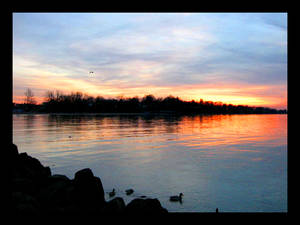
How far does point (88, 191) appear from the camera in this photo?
5.67 meters

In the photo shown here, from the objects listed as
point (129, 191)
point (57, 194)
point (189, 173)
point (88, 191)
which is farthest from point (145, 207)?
point (189, 173)

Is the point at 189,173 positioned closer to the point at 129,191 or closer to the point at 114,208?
the point at 129,191

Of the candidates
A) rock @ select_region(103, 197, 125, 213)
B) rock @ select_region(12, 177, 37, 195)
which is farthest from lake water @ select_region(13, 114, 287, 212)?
rock @ select_region(12, 177, 37, 195)

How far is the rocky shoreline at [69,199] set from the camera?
14.9ft

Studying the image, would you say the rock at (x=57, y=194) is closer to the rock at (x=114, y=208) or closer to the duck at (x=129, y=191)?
the rock at (x=114, y=208)

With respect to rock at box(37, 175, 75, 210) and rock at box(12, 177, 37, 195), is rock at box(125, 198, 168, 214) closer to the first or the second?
rock at box(37, 175, 75, 210)

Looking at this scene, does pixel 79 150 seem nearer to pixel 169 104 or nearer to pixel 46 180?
pixel 46 180

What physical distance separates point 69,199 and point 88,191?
0.49 m

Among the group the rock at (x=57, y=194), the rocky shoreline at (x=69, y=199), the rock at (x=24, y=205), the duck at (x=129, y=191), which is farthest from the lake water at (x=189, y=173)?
the rock at (x=24, y=205)

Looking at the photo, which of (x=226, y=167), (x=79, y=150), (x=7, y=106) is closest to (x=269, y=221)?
(x=7, y=106)

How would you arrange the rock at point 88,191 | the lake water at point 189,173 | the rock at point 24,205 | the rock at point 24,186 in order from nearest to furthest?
the rock at point 24,205 < the rock at point 88,191 < the rock at point 24,186 < the lake water at point 189,173
